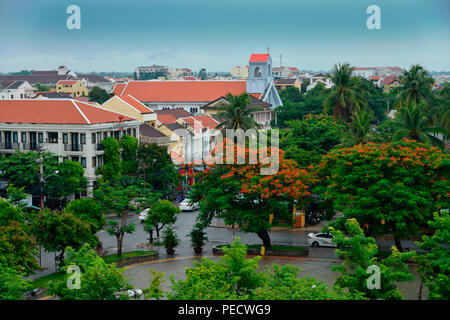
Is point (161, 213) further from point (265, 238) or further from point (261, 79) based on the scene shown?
point (261, 79)

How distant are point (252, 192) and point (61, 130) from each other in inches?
916

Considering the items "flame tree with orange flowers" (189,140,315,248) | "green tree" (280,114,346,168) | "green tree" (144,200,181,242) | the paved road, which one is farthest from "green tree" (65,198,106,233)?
"green tree" (280,114,346,168)

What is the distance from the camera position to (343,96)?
60531mm

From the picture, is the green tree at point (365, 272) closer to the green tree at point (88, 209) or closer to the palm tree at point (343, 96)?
the green tree at point (88, 209)

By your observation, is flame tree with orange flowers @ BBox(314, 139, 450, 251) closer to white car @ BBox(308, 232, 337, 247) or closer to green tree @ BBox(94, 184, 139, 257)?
white car @ BBox(308, 232, 337, 247)

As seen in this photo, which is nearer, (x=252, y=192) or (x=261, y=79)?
(x=252, y=192)

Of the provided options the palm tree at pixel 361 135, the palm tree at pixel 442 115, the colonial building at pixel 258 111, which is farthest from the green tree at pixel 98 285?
the colonial building at pixel 258 111

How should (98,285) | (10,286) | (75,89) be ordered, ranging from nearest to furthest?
1. (98,285)
2. (10,286)
3. (75,89)

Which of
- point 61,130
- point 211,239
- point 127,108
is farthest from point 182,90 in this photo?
point 211,239

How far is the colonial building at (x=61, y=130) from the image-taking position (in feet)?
171

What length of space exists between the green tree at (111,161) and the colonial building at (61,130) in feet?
1.83

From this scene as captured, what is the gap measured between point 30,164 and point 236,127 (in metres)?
17.7
